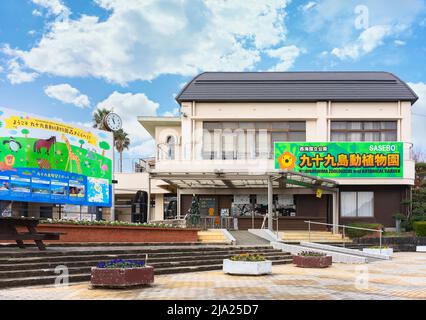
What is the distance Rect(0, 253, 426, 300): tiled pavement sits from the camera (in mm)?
10586

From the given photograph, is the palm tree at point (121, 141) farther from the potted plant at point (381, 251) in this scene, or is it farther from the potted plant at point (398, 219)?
the potted plant at point (381, 251)

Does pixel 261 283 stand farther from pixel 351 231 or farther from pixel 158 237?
pixel 351 231

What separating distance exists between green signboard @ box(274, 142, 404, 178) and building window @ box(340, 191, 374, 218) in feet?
4.94

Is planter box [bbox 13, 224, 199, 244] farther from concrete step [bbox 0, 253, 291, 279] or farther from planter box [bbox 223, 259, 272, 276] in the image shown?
planter box [bbox 223, 259, 272, 276]

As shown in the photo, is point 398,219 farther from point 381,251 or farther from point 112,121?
point 112,121

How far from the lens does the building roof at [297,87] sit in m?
33.2

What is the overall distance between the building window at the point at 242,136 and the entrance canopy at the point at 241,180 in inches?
97.4

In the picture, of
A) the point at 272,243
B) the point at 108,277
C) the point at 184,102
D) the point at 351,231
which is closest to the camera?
the point at 108,277

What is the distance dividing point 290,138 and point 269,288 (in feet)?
72.8

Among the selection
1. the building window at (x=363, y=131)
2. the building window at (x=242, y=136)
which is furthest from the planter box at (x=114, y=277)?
the building window at (x=363, y=131)

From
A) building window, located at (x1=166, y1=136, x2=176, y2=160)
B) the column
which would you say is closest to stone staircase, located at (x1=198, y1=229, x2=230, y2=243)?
the column
